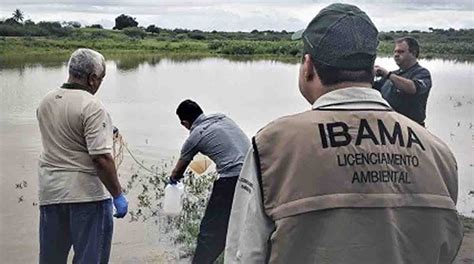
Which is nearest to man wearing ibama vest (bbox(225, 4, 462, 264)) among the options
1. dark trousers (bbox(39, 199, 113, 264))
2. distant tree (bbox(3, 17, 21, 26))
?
dark trousers (bbox(39, 199, 113, 264))

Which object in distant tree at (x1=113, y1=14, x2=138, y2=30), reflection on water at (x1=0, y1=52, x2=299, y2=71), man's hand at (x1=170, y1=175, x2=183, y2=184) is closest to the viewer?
man's hand at (x1=170, y1=175, x2=183, y2=184)

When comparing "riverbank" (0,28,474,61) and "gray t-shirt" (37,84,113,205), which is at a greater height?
"gray t-shirt" (37,84,113,205)

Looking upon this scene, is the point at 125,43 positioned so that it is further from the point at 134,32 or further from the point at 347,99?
the point at 347,99

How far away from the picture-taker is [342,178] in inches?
66.2

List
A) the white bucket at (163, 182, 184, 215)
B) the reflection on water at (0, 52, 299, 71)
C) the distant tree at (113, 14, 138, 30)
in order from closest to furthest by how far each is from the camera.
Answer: the white bucket at (163, 182, 184, 215) → the reflection on water at (0, 52, 299, 71) → the distant tree at (113, 14, 138, 30)

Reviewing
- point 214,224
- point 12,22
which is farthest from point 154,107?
point 12,22

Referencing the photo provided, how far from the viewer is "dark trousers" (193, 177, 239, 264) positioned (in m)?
5.13

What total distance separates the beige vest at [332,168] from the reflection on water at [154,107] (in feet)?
16.2

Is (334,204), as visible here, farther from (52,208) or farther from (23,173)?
(23,173)

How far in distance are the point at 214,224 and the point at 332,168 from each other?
360 cm

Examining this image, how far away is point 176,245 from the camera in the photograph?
21.4 feet

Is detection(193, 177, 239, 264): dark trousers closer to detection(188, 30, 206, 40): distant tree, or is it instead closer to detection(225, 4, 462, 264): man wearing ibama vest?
detection(225, 4, 462, 264): man wearing ibama vest

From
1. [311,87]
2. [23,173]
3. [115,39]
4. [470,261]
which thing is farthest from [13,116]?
[115,39]

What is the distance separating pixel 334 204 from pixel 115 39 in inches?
2021
